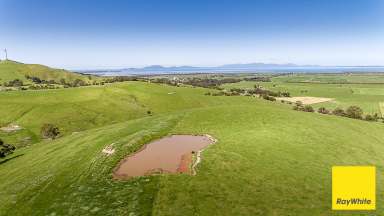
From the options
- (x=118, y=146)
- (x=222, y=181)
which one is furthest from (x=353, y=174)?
(x=118, y=146)

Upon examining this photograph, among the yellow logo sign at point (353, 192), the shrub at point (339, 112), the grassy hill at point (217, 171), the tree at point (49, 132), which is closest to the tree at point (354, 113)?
the shrub at point (339, 112)

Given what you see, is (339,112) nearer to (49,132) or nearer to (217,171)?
(49,132)

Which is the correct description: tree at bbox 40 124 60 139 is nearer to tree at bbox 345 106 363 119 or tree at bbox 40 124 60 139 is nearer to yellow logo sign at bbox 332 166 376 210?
yellow logo sign at bbox 332 166 376 210

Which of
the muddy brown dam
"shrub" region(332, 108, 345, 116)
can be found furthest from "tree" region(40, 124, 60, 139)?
"shrub" region(332, 108, 345, 116)

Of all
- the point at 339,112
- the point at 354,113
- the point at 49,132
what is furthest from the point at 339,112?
the point at 49,132

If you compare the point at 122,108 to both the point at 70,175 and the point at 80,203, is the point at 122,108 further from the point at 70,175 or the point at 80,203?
the point at 80,203
